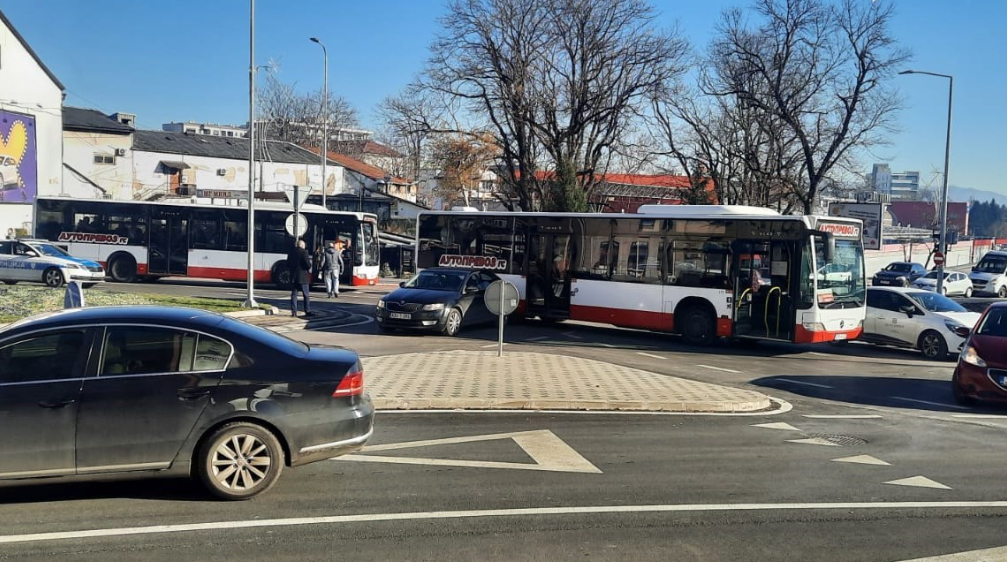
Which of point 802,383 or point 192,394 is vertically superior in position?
point 192,394

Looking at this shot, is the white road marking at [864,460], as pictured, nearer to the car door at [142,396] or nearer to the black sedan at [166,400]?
the black sedan at [166,400]

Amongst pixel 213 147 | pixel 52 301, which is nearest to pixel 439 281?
pixel 52 301

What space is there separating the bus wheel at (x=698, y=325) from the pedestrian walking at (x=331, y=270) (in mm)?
13163

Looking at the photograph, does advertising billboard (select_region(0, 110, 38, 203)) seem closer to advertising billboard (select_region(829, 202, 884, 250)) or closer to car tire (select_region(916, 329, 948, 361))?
car tire (select_region(916, 329, 948, 361))

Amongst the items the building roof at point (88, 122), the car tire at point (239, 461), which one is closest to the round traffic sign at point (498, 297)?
the car tire at point (239, 461)

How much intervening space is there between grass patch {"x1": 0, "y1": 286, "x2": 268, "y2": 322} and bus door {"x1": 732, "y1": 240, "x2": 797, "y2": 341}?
1191 cm

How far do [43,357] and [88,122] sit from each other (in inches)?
2239

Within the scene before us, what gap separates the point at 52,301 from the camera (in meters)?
19.2

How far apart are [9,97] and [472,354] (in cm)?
3948

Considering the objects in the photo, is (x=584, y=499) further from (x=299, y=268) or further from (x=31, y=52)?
(x=31, y=52)

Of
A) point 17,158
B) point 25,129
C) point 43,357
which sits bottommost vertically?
point 43,357

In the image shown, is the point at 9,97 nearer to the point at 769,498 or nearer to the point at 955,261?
the point at 769,498

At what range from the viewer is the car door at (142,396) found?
6152mm

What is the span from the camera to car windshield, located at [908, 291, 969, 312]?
19.5 meters
